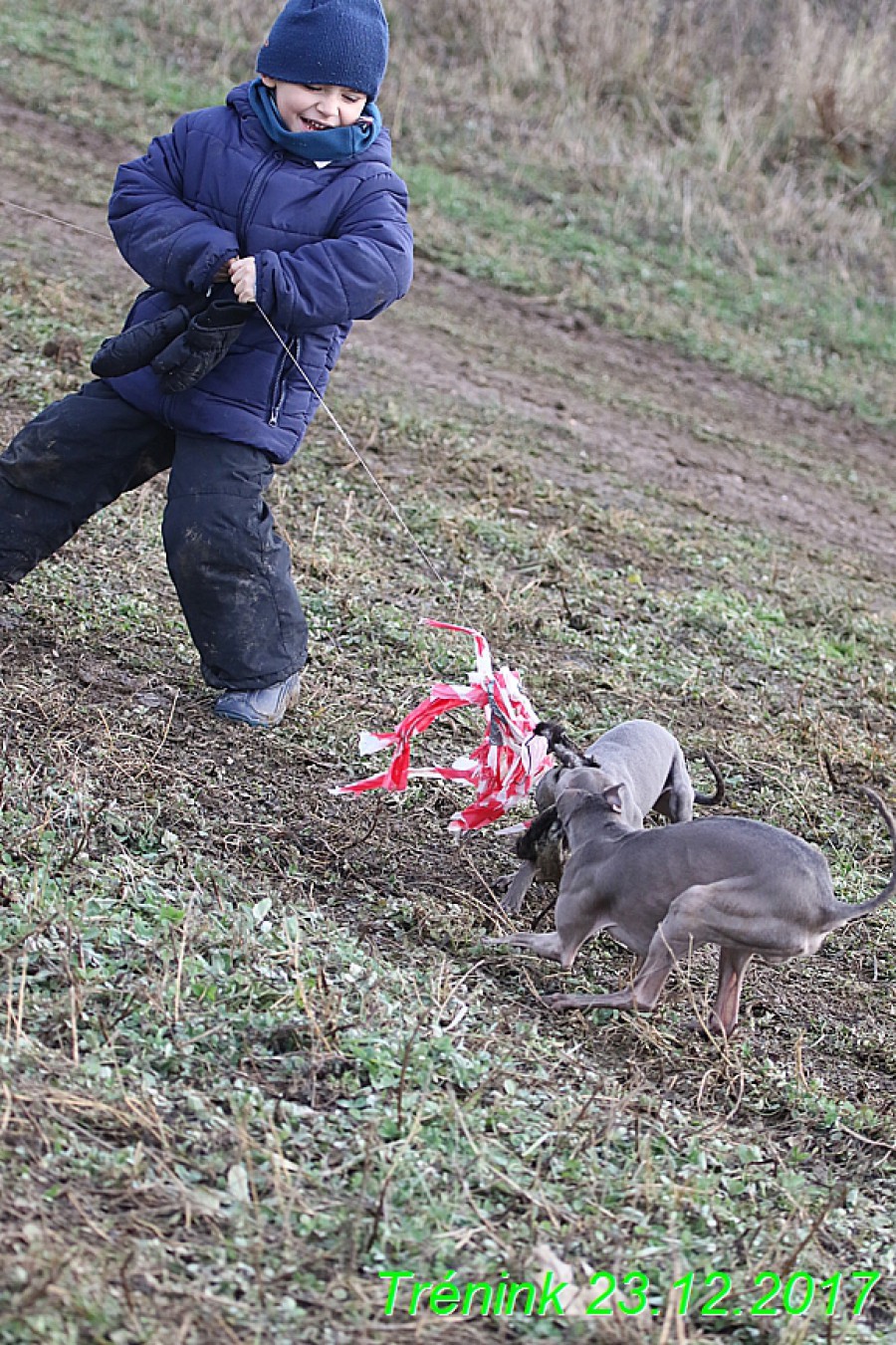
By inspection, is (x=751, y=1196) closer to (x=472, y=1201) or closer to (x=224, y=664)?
(x=472, y=1201)

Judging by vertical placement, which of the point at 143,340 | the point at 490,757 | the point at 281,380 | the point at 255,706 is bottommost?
the point at 255,706

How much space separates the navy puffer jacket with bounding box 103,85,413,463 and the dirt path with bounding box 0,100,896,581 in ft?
10.9

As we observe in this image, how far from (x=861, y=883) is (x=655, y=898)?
1.27m

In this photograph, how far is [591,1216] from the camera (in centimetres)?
276

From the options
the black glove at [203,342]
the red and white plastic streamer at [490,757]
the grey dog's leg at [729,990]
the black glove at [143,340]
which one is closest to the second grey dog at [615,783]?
the red and white plastic streamer at [490,757]

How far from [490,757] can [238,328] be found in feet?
4.38

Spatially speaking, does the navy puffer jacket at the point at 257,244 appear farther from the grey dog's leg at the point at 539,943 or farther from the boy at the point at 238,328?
the grey dog's leg at the point at 539,943

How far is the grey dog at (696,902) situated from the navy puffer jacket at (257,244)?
159 centimetres

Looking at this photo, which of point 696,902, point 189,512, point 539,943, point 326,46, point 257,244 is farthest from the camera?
point 189,512

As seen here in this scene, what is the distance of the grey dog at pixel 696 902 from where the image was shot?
11.0 ft

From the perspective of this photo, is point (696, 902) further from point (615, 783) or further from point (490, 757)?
point (490, 757)

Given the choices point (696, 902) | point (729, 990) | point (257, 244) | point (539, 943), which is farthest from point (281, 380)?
point (729, 990)

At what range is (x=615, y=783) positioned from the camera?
382 centimetres

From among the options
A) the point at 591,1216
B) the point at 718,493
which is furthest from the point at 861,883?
the point at 718,493
